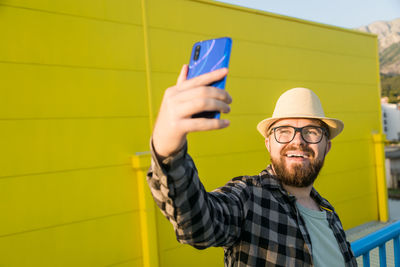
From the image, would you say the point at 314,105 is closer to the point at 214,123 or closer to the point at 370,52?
the point at 214,123

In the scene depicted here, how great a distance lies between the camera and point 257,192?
129 centimetres

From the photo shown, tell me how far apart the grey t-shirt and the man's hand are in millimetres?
884

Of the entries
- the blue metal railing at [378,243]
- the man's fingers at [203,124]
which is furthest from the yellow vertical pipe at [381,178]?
the man's fingers at [203,124]

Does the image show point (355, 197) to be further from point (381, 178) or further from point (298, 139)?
point (298, 139)

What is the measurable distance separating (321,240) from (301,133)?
0.48 metres

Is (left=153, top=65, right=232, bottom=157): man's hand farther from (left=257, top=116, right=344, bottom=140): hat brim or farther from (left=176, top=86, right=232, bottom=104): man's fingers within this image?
(left=257, top=116, right=344, bottom=140): hat brim

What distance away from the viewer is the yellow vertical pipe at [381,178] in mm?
6980

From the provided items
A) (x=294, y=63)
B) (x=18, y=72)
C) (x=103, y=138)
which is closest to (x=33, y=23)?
(x=18, y=72)

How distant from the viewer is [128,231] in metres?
3.95

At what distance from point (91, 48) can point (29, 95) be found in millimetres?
898

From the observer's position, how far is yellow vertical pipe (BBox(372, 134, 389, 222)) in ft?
22.9

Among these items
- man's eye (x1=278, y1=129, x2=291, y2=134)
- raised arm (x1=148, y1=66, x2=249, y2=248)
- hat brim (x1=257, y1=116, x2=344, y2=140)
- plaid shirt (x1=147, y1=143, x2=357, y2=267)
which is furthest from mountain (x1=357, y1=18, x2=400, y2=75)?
raised arm (x1=148, y1=66, x2=249, y2=248)

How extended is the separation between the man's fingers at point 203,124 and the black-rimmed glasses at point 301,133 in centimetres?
90

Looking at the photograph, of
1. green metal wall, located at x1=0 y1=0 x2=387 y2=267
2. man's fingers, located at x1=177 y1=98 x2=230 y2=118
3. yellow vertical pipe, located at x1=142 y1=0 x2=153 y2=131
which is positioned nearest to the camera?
man's fingers, located at x1=177 y1=98 x2=230 y2=118
